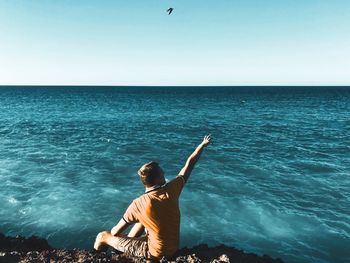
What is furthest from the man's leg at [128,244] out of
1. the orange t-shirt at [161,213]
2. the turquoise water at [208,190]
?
the turquoise water at [208,190]

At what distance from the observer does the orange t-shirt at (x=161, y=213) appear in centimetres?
435

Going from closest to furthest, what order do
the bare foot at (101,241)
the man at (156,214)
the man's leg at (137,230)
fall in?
the man at (156,214), the man's leg at (137,230), the bare foot at (101,241)

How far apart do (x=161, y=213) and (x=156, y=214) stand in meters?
0.07

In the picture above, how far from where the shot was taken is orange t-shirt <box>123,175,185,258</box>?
4.35m

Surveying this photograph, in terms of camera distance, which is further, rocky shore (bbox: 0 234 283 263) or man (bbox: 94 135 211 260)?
rocky shore (bbox: 0 234 283 263)

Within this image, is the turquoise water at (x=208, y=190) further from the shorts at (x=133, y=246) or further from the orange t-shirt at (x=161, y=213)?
the orange t-shirt at (x=161, y=213)

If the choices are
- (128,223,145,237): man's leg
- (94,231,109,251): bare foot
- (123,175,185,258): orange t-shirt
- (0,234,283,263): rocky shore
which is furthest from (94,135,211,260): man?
(94,231,109,251): bare foot

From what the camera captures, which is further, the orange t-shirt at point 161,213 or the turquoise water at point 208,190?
the turquoise water at point 208,190

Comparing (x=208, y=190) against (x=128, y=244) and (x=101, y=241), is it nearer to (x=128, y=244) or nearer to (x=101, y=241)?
(x=101, y=241)

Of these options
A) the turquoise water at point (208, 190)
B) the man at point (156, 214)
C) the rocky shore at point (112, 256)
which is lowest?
the turquoise water at point (208, 190)

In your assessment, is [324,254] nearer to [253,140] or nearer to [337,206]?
[337,206]

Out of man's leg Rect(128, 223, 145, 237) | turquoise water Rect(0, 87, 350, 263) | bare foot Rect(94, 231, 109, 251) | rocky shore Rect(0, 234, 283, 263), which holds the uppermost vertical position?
man's leg Rect(128, 223, 145, 237)

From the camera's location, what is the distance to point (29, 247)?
21.7 feet

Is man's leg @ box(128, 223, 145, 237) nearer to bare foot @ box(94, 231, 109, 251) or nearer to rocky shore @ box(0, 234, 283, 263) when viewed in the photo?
rocky shore @ box(0, 234, 283, 263)
